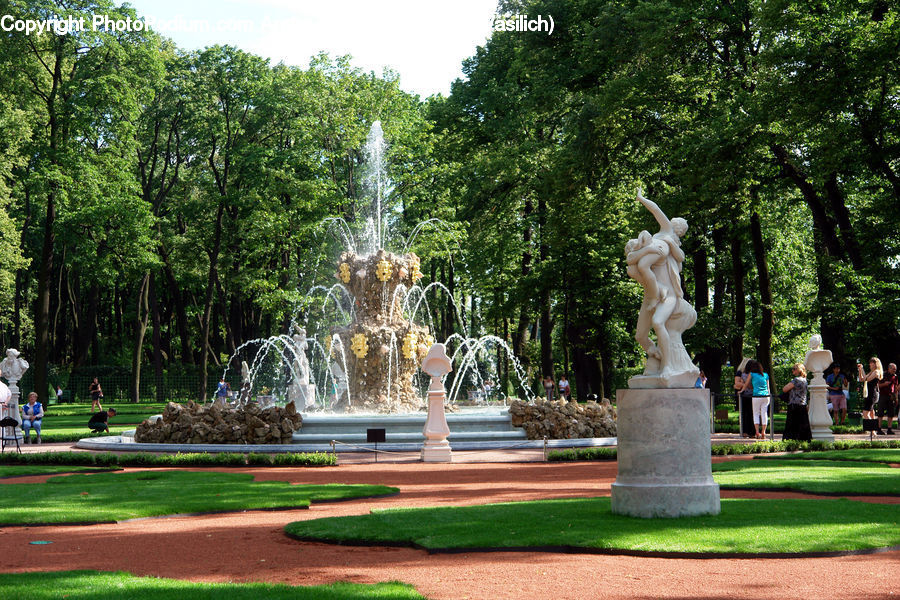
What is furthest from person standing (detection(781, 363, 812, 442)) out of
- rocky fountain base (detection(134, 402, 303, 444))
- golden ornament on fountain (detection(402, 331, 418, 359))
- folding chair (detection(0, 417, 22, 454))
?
folding chair (detection(0, 417, 22, 454))

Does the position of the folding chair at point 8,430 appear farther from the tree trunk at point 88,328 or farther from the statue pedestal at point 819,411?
the tree trunk at point 88,328

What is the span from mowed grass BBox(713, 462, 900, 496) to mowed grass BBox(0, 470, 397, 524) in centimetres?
542

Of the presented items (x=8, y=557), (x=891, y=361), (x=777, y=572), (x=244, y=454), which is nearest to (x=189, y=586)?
(x=8, y=557)

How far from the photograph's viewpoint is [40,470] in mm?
18719

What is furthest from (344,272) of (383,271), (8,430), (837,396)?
(837,396)

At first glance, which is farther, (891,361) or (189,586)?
(891,361)

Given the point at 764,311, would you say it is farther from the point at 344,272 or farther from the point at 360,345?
the point at 344,272

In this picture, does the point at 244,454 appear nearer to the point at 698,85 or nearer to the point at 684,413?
the point at 684,413

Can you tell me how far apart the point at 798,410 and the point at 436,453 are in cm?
844

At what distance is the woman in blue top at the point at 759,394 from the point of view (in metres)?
23.4

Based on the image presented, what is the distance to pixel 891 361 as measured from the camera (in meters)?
29.0

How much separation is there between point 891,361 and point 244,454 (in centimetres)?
1953

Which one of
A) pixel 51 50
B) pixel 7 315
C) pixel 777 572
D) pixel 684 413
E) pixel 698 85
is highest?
pixel 51 50

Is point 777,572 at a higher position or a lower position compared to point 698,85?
lower
